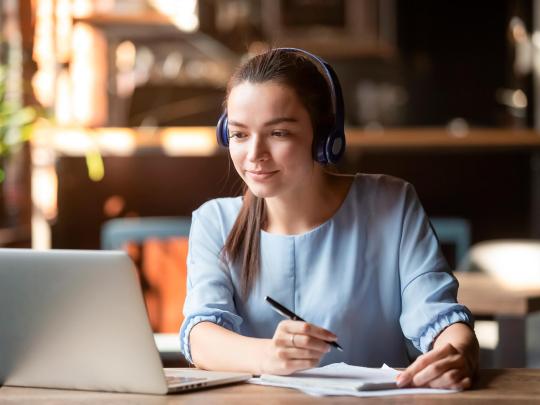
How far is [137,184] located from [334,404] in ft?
9.83

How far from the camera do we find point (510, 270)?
2.90 m

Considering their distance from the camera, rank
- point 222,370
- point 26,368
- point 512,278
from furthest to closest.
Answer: point 512,278 < point 222,370 < point 26,368

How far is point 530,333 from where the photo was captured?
9.50 feet

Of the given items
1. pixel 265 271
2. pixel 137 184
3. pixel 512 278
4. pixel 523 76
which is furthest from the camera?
pixel 523 76

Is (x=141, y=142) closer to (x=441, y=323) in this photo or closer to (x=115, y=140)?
(x=115, y=140)

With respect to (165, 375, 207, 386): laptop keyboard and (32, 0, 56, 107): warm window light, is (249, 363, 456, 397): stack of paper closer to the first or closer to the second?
(165, 375, 207, 386): laptop keyboard

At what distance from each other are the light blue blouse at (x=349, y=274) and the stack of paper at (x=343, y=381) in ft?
0.88

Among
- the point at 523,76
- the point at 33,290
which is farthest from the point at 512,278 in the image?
the point at 523,76

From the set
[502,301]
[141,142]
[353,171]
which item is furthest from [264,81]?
[353,171]

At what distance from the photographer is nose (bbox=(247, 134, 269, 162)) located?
61.4 inches

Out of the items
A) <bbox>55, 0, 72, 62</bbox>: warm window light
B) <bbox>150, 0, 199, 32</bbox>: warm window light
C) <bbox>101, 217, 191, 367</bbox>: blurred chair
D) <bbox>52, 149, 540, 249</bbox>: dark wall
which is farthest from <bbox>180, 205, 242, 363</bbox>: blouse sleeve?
<bbox>55, 0, 72, 62</bbox>: warm window light

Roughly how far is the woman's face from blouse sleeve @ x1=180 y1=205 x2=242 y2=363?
0.20 meters

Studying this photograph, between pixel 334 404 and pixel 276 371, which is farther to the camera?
pixel 276 371

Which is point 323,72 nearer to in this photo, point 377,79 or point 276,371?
point 276,371
